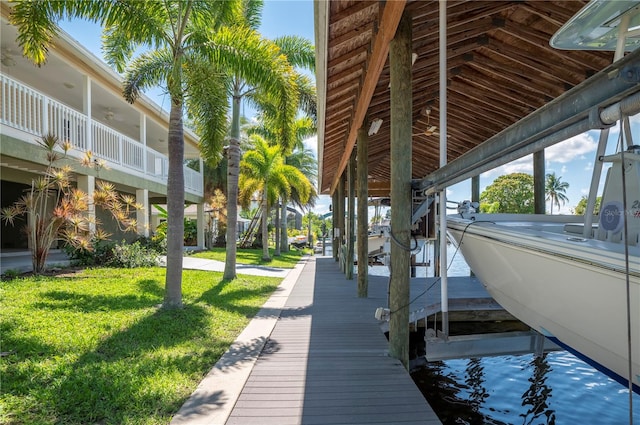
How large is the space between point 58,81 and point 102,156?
302cm

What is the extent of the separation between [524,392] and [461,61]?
547cm

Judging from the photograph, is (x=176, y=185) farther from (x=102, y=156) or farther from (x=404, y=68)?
(x=102, y=156)

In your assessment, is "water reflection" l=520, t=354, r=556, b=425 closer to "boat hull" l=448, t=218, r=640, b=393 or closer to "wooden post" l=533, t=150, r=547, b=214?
"boat hull" l=448, t=218, r=640, b=393

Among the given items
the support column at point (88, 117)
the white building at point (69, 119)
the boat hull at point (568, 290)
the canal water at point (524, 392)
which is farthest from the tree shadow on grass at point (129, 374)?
the support column at point (88, 117)

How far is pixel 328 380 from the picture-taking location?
3809 millimetres

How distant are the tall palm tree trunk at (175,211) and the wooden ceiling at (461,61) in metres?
2.69

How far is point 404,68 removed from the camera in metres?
4.20

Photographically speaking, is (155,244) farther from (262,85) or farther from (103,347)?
(103,347)

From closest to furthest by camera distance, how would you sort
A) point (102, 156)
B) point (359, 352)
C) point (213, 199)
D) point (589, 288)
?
point (589, 288)
point (359, 352)
point (102, 156)
point (213, 199)

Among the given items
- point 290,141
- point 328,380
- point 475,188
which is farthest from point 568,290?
point 290,141

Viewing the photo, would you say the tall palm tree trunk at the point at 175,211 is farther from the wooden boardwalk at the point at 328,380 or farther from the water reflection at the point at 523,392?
the water reflection at the point at 523,392

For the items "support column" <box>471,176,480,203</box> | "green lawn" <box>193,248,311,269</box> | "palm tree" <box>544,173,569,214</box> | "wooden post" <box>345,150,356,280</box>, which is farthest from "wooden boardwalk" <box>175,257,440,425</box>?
"palm tree" <box>544,173,569,214</box>

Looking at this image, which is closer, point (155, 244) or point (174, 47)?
point (174, 47)

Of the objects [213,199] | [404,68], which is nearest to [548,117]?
[404,68]
